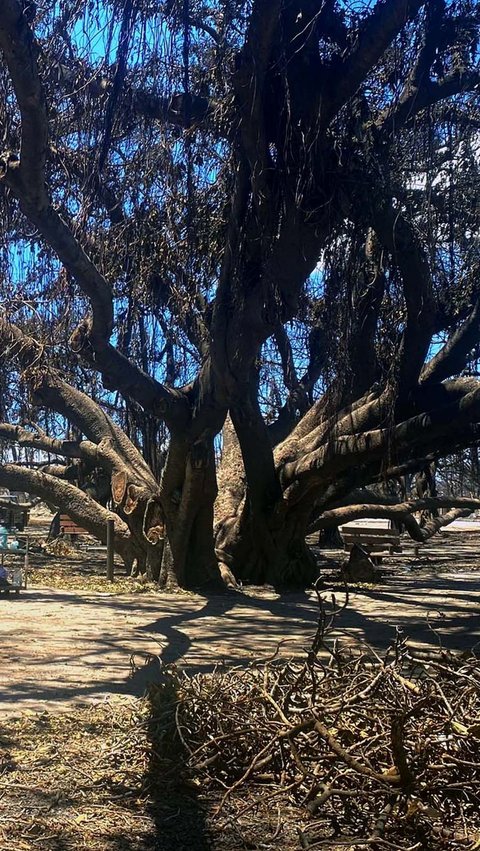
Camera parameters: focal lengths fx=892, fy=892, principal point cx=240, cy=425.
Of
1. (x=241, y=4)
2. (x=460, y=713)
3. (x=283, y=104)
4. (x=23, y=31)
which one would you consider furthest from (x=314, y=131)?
(x=460, y=713)

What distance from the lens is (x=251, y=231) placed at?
9.17m

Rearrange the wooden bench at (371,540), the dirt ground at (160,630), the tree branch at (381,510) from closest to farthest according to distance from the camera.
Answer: the dirt ground at (160,630)
the tree branch at (381,510)
the wooden bench at (371,540)

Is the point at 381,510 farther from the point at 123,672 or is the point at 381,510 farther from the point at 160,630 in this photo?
the point at 123,672

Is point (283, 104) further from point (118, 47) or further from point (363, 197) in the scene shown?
point (118, 47)

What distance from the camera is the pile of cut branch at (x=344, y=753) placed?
3.39 m

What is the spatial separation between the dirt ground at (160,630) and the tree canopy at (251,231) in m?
1.81

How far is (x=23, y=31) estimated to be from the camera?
693cm

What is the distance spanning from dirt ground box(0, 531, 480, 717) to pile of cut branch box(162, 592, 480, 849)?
0.36m

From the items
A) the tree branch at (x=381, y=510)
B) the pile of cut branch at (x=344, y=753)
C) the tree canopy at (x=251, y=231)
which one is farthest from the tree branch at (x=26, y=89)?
the tree branch at (x=381, y=510)

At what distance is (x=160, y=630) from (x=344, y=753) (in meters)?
5.75

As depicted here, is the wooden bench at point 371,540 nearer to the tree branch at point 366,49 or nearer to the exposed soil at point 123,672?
the exposed soil at point 123,672

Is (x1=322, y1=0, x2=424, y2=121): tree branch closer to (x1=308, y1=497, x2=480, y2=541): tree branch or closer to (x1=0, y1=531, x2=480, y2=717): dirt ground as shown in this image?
(x1=0, y1=531, x2=480, y2=717): dirt ground

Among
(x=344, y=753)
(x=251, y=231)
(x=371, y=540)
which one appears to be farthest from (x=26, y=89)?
(x=371, y=540)

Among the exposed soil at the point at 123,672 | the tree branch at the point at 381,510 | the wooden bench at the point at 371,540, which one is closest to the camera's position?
the exposed soil at the point at 123,672
